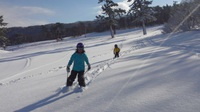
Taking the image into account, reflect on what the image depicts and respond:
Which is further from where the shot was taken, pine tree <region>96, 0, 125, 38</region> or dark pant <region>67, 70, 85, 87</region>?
pine tree <region>96, 0, 125, 38</region>

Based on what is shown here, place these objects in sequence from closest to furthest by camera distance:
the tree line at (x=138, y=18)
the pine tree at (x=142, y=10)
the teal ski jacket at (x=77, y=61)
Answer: the teal ski jacket at (x=77, y=61), the tree line at (x=138, y=18), the pine tree at (x=142, y=10)

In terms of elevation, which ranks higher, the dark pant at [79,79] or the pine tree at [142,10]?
the pine tree at [142,10]

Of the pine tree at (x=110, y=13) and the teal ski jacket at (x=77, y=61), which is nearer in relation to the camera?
the teal ski jacket at (x=77, y=61)

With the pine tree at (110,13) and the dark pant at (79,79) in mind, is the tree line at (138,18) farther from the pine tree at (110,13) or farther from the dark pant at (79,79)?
the dark pant at (79,79)

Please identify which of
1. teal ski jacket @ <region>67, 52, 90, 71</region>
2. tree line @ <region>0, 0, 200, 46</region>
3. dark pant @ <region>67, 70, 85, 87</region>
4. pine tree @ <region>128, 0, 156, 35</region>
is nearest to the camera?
dark pant @ <region>67, 70, 85, 87</region>

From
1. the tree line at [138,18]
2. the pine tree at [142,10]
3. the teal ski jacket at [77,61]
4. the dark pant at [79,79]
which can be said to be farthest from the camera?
the pine tree at [142,10]

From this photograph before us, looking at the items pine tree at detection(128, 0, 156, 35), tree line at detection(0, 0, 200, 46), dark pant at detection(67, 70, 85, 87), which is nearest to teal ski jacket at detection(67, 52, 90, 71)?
dark pant at detection(67, 70, 85, 87)

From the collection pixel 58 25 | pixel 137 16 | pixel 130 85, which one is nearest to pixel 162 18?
pixel 58 25

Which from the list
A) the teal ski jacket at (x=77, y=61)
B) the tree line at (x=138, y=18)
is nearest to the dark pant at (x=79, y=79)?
the teal ski jacket at (x=77, y=61)

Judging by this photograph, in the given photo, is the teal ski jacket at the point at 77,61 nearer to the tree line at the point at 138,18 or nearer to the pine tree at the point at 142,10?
the tree line at the point at 138,18

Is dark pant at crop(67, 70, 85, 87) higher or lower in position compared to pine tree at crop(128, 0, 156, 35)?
lower

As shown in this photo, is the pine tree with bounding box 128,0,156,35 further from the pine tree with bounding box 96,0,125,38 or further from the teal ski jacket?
the teal ski jacket

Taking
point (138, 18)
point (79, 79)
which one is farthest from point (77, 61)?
point (138, 18)

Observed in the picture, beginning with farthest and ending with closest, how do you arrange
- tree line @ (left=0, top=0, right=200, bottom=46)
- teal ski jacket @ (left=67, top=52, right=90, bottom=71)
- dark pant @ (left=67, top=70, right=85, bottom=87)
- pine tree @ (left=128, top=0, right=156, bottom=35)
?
pine tree @ (left=128, top=0, right=156, bottom=35)
tree line @ (left=0, top=0, right=200, bottom=46)
teal ski jacket @ (left=67, top=52, right=90, bottom=71)
dark pant @ (left=67, top=70, right=85, bottom=87)
